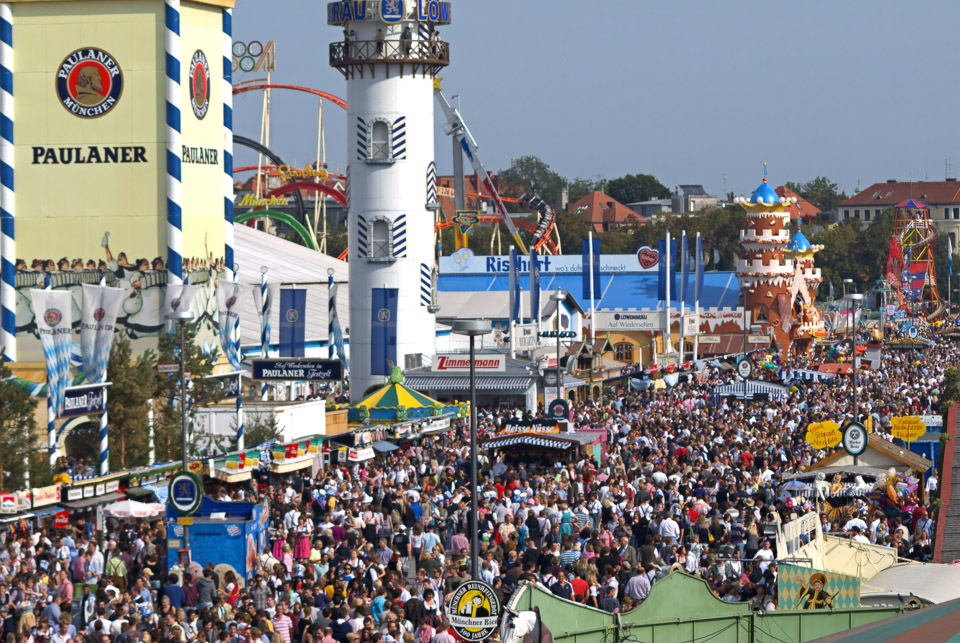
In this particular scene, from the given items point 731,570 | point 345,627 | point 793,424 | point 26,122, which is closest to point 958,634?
point 345,627

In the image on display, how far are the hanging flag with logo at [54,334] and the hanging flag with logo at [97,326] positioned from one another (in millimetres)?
1178

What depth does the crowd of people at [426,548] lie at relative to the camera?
18.3 m

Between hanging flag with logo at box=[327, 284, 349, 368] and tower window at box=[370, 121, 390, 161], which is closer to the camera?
hanging flag with logo at box=[327, 284, 349, 368]

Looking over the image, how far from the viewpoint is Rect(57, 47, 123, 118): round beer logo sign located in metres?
38.8

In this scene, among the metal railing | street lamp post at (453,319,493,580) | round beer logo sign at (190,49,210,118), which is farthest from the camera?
the metal railing

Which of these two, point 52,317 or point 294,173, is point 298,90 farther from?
point 52,317

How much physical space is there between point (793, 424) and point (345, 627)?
76.4ft

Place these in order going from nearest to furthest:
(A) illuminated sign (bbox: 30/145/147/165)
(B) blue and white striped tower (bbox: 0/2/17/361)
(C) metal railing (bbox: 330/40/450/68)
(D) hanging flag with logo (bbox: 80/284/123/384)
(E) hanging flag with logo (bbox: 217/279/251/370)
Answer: (D) hanging flag with logo (bbox: 80/284/123/384) < (E) hanging flag with logo (bbox: 217/279/251/370) < (B) blue and white striped tower (bbox: 0/2/17/361) < (A) illuminated sign (bbox: 30/145/147/165) < (C) metal railing (bbox: 330/40/450/68)

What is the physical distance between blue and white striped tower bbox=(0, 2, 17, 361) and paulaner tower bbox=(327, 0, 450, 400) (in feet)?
55.7

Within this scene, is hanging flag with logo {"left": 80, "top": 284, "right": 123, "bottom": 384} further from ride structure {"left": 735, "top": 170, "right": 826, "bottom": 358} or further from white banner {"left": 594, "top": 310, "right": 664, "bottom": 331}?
ride structure {"left": 735, "top": 170, "right": 826, "bottom": 358}

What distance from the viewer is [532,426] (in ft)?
112

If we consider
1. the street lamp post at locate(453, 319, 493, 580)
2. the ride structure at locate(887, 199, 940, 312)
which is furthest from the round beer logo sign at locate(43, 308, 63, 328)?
the ride structure at locate(887, 199, 940, 312)

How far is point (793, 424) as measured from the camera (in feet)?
129

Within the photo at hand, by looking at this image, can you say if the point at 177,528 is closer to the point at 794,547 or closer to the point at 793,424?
the point at 794,547
